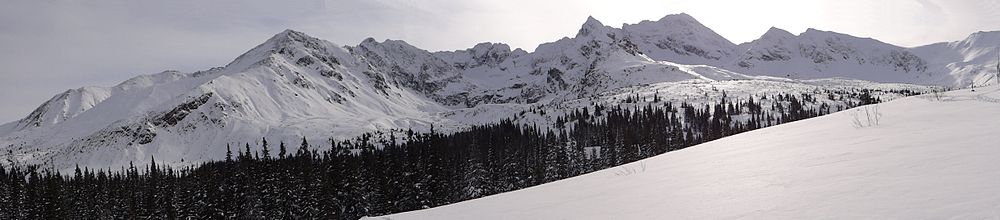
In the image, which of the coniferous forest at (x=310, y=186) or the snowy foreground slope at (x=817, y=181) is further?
the coniferous forest at (x=310, y=186)

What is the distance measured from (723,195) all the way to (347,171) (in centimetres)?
6194

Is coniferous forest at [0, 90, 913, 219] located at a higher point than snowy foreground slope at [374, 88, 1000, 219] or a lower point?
lower

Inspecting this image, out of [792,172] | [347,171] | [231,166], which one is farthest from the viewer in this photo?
[231,166]

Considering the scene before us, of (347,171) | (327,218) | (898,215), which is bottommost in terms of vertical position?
(327,218)

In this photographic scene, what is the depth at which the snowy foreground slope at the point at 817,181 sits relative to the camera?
559 centimetres

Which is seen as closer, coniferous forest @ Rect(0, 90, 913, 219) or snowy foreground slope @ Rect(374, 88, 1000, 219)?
snowy foreground slope @ Rect(374, 88, 1000, 219)

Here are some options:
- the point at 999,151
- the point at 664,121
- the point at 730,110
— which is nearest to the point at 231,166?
the point at 999,151

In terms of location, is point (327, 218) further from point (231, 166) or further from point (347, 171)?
point (231, 166)

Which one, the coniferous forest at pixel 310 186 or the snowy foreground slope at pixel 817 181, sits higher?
the snowy foreground slope at pixel 817 181

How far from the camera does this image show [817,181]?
715 centimetres

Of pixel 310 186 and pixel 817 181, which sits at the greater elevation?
pixel 817 181

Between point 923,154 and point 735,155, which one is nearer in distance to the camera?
point 923,154

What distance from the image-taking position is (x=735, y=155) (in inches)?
447

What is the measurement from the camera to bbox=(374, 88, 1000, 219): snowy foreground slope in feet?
18.4
